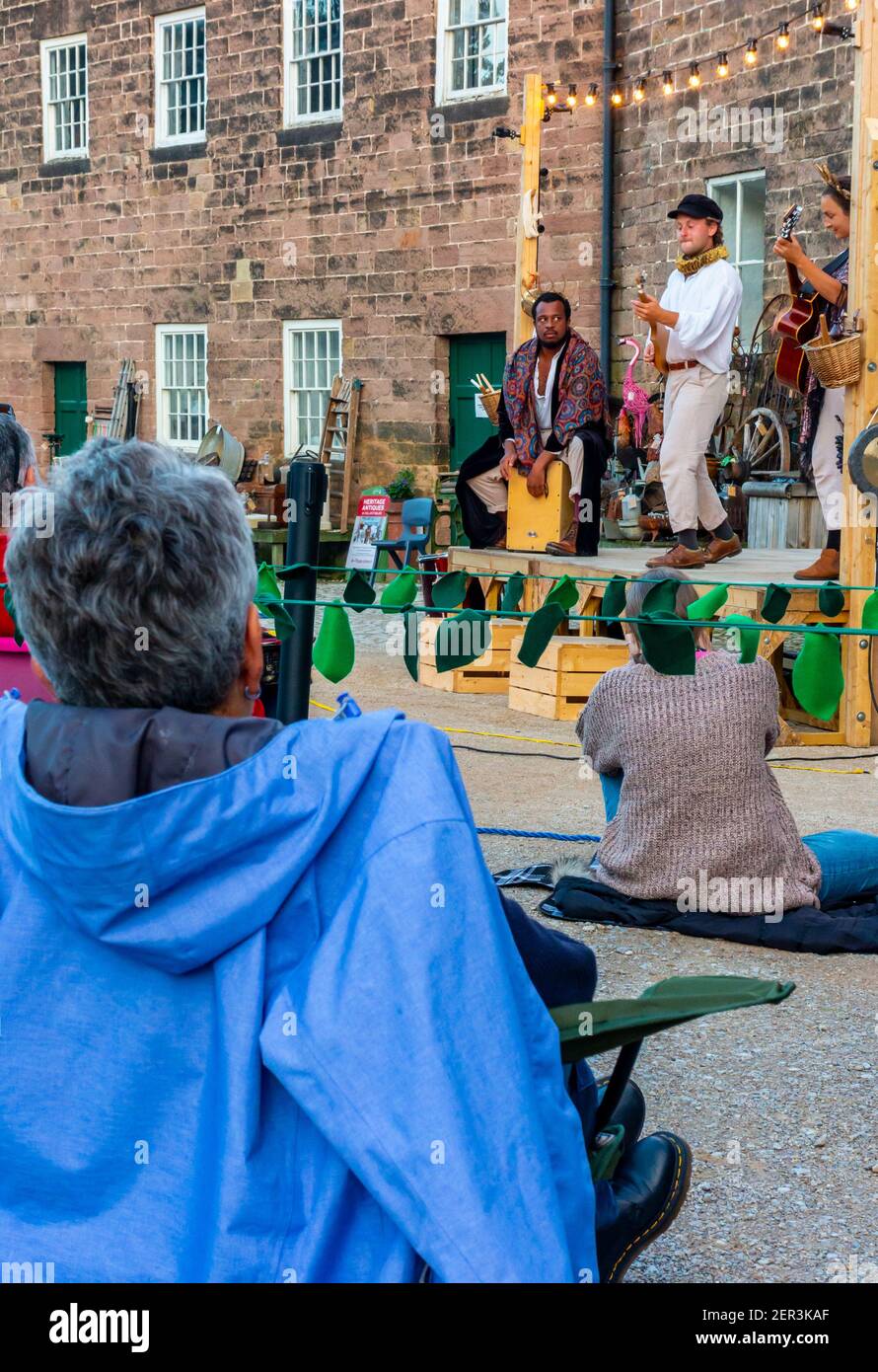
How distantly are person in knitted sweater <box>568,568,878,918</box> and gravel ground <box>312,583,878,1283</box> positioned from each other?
0.36 feet

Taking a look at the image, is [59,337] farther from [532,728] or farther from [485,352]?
[532,728]

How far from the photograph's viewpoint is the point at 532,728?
838cm

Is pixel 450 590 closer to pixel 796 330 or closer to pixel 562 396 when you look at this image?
pixel 796 330

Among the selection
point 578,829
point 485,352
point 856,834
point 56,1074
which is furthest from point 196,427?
point 56,1074

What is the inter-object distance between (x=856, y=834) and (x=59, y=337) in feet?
60.5

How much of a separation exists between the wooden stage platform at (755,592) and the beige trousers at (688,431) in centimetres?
37

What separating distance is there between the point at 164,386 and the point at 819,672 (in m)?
17.8

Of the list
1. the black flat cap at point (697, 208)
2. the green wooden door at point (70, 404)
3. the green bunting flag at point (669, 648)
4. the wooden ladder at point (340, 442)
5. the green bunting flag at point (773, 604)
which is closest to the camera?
the green bunting flag at point (669, 648)

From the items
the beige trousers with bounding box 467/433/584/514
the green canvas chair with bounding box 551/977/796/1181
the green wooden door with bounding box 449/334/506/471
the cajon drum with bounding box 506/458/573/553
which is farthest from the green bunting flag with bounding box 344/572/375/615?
the green wooden door with bounding box 449/334/506/471

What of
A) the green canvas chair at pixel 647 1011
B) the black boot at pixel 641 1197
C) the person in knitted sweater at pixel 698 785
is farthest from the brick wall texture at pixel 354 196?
the green canvas chair at pixel 647 1011

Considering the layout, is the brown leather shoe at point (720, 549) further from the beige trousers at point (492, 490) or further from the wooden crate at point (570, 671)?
the beige trousers at point (492, 490)

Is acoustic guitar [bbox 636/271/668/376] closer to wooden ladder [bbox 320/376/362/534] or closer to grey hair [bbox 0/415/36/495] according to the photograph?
grey hair [bbox 0/415/36/495]

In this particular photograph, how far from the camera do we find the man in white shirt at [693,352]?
853 cm

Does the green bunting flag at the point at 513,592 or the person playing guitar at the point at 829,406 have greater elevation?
the person playing guitar at the point at 829,406
